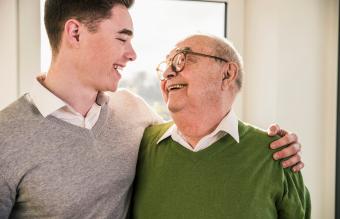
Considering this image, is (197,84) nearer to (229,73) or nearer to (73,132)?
(229,73)

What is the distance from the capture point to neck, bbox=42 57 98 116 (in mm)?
1391

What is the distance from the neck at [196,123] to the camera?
1.44 metres

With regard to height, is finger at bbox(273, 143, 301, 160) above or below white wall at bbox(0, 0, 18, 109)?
below

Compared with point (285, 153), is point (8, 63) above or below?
above

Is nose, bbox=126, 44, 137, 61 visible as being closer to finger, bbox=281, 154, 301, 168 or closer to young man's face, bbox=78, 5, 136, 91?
young man's face, bbox=78, 5, 136, 91

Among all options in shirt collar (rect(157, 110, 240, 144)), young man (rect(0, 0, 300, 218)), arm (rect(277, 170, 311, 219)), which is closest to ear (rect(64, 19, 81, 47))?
young man (rect(0, 0, 300, 218))

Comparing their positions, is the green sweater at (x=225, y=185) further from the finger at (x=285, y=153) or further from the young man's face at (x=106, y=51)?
the young man's face at (x=106, y=51)

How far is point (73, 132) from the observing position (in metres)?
1.35

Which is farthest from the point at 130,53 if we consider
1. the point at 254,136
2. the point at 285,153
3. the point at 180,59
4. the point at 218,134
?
the point at 285,153

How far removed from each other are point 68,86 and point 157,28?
2.73 ft

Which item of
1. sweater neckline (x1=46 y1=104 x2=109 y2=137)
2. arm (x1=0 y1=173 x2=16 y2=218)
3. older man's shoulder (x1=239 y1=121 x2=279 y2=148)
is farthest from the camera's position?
older man's shoulder (x1=239 y1=121 x2=279 y2=148)

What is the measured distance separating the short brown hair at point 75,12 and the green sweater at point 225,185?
510mm

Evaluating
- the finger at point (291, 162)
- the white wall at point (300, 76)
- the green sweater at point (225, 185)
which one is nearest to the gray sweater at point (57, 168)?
the green sweater at point (225, 185)

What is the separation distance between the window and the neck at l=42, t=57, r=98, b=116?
25.1 inches
